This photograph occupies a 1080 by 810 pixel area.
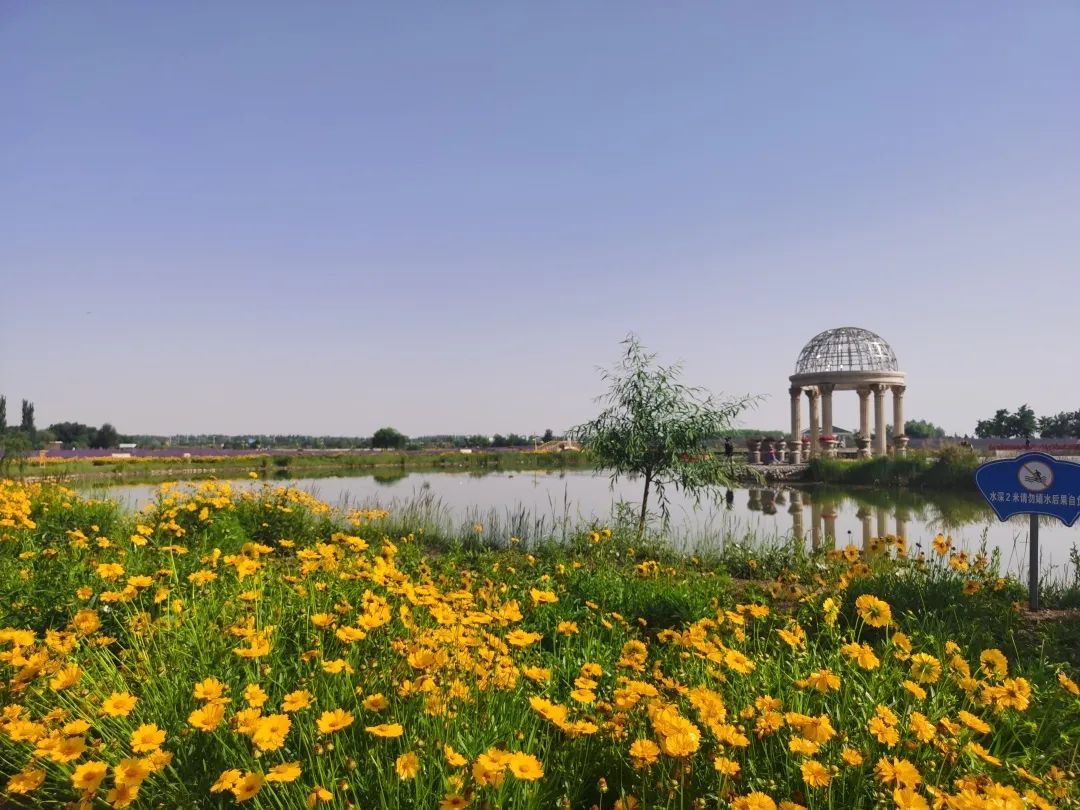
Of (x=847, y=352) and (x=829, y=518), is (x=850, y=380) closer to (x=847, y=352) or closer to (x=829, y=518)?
(x=847, y=352)

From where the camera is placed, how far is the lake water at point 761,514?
442 inches

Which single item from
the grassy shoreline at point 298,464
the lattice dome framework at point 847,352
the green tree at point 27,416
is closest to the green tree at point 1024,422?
the lattice dome framework at point 847,352

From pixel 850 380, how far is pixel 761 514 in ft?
77.4

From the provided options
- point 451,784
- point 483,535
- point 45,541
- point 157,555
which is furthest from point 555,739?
point 483,535

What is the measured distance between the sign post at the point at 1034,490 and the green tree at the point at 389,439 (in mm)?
58863

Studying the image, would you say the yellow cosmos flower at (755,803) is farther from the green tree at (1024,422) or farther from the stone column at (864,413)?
the green tree at (1024,422)

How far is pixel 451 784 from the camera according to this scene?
1824 mm

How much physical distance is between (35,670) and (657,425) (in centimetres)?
967

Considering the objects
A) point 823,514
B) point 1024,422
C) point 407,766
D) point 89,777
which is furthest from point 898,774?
point 1024,422

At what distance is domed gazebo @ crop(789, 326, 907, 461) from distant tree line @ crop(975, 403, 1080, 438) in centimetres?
3287

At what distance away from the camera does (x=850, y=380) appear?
38.0 meters

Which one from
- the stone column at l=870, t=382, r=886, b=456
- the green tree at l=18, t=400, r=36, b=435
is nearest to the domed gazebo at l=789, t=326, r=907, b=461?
the stone column at l=870, t=382, r=886, b=456

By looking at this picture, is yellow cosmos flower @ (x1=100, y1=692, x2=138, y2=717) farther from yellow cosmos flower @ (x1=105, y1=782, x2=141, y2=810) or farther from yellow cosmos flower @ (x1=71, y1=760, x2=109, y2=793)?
yellow cosmos flower @ (x1=105, y1=782, x2=141, y2=810)

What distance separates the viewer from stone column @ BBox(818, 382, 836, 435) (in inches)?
1533
